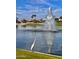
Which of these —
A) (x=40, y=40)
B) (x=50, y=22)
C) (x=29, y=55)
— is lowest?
(x=29, y=55)

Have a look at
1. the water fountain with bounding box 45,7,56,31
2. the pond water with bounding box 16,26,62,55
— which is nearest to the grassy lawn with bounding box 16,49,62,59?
the pond water with bounding box 16,26,62,55

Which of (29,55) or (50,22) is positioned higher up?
(50,22)

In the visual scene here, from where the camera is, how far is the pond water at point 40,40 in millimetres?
1646

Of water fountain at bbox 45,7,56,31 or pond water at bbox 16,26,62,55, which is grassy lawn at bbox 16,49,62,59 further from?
water fountain at bbox 45,7,56,31

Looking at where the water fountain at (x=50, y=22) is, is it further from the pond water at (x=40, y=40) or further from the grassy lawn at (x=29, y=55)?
the grassy lawn at (x=29, y=55)

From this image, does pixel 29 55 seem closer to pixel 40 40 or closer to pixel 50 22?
pixel 40 40

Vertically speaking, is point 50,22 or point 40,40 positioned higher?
point 50,22

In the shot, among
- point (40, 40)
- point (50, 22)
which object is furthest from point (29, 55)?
point (50, 22)

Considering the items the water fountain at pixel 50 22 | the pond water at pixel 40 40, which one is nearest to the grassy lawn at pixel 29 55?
the pond water at pixel 40 40

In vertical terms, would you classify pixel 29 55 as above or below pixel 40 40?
below

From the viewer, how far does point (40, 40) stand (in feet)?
5.45

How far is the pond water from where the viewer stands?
1.65 m
